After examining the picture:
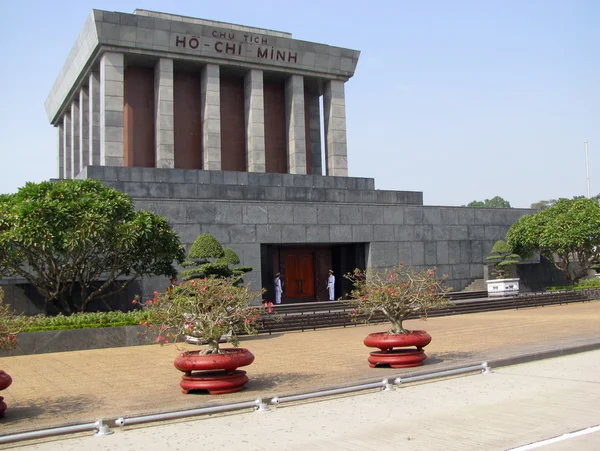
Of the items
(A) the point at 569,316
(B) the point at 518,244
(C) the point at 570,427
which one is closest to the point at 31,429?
(C) the point at 570,427

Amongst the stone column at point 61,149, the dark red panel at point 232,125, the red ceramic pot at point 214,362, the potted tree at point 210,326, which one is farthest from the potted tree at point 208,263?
the stone column at point 61,149

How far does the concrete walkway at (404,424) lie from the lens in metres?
6.14

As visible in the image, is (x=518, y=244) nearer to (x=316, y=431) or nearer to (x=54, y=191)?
(x=54, y=191)

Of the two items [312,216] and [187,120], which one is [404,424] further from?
[187,120]

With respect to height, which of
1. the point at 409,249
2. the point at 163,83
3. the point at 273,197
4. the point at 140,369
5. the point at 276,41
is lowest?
the point at 140,369

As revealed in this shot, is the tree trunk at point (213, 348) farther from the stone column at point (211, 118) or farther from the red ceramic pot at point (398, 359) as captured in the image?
the stone column at point (211, 118)

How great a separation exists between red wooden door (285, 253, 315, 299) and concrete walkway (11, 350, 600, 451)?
55.5 feet

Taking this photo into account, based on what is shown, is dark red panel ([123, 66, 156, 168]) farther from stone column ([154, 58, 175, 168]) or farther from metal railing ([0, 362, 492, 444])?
metal railing ([0, 362, 492, 444])

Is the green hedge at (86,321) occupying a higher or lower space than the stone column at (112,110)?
lower

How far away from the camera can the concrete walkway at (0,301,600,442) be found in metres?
8.41

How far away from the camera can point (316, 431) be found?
6711 mm

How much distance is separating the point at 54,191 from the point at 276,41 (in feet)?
51.5

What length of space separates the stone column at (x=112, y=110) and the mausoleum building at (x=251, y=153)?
5cm

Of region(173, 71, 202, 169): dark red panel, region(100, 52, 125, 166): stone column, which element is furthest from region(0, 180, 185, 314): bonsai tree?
region(173, 71, 202, 169): dark red panel
